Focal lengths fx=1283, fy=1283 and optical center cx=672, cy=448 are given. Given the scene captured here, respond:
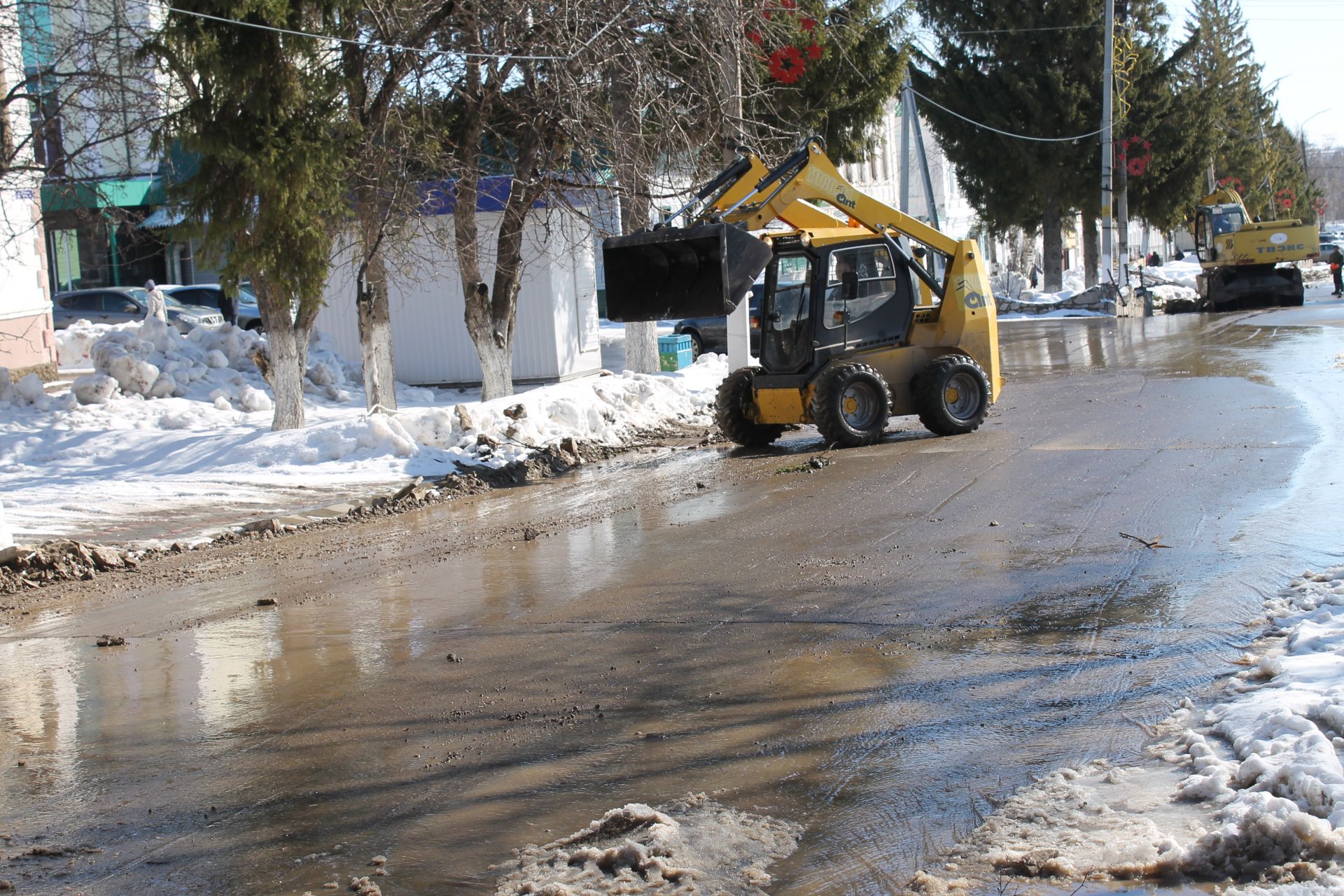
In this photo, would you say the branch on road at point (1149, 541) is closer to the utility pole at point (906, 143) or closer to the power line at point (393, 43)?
the power line at point (393, 43)

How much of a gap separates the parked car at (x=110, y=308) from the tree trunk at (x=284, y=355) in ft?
52.0

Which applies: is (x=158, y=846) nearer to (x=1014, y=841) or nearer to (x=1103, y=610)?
(x=1014, y=841)

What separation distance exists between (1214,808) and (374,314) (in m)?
13.7

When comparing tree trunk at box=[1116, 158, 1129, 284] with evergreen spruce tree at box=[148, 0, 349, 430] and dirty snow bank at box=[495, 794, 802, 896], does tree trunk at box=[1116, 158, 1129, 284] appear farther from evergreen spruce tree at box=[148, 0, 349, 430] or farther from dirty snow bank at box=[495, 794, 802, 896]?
dirty snow bank at box=[495, 794, 802, 896]

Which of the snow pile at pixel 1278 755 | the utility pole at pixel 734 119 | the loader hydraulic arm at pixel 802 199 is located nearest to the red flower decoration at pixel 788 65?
the utility pole at pixel 734 119

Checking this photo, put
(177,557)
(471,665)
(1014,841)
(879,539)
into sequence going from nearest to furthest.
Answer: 1. (1014,841)
2. (471,665)
3. (879,539)
4. (177,557)

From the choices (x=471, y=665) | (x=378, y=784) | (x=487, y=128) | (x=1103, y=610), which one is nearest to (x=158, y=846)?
(x=378, y=784)

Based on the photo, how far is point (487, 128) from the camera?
1720cm

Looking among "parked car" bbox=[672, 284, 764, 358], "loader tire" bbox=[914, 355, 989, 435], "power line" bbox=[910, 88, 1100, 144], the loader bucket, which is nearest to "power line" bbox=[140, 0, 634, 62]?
the loader bucket

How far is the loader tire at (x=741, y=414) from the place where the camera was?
15016 mm

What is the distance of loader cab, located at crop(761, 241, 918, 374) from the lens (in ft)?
48.2

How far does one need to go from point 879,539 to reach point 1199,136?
3850cm

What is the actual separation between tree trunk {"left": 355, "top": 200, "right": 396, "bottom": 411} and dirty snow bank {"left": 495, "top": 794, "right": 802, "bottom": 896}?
1170 centimetres

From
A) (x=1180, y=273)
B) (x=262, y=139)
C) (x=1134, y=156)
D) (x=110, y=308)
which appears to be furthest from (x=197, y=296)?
(x=1180, y=273)
